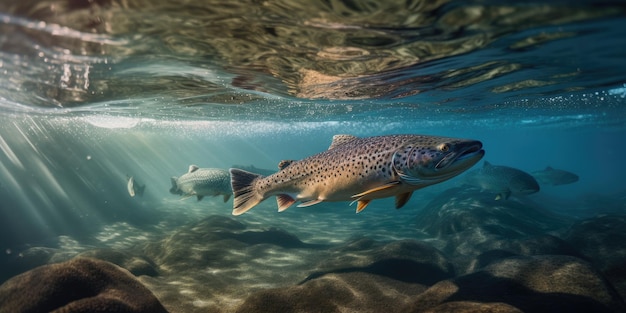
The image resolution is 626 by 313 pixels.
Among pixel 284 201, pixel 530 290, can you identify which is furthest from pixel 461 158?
pixel 284 201

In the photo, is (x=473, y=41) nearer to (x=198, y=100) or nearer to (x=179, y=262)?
(x=179, y=262)

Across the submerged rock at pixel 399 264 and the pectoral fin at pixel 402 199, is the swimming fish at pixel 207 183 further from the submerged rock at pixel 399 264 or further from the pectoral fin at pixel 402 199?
the pectoral fin at pixel 402 199

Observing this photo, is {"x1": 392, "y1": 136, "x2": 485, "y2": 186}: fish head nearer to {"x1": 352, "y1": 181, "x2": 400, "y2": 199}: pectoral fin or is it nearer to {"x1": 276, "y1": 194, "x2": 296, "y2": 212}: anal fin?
{"x1": 352, "y1": 181, "x2": 400, "y2": 199}: pectoral fin

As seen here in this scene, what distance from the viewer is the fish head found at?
179 inches

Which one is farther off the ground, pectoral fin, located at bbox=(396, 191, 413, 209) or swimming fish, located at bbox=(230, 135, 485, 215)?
swimming fish, located at bbox=(230, 135, 485, 215)

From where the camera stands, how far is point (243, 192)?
7.26 metres

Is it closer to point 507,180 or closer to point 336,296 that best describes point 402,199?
point 336,296

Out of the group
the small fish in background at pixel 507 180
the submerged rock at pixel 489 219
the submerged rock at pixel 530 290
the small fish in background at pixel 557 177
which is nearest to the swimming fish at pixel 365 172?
the submerged rock at pixel 530 290

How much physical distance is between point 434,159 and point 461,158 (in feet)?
1.18

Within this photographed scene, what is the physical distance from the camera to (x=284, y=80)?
46.1ft

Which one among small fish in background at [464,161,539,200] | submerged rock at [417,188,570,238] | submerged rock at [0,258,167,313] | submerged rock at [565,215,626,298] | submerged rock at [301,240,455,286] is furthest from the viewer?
submerged rock at [417,188,570,238]

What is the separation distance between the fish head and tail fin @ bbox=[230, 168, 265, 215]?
317 centimetres

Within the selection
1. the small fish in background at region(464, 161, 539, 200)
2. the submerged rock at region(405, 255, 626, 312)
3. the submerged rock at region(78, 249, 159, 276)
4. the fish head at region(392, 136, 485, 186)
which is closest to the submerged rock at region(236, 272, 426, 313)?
the submerged rock at region(405, 255, 626, 312)

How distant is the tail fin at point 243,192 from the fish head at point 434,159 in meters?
3.17
